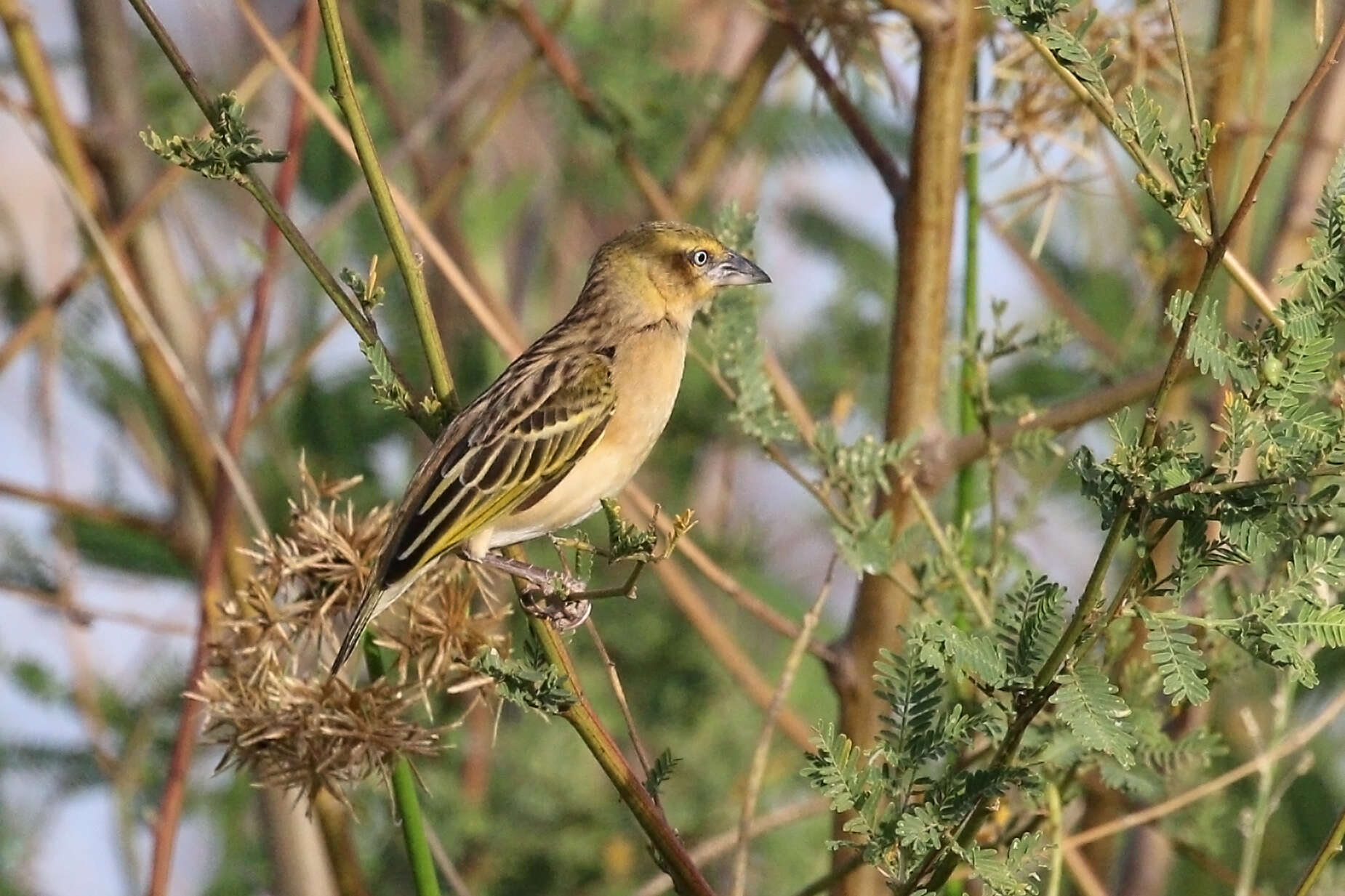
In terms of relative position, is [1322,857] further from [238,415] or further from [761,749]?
[238,415]

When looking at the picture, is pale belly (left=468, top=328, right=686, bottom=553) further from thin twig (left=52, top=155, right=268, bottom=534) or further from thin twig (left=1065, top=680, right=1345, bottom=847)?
thin twig (left=1065, top=680, right=1345, bottom=847)

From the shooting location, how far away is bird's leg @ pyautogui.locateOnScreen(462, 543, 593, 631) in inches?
88.0

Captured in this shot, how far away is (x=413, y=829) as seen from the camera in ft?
6.80

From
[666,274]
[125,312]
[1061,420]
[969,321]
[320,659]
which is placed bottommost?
[320,659]

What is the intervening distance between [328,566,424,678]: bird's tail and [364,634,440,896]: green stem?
2cm

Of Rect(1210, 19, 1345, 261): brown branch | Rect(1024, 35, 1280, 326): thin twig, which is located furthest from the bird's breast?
Rect(1210, 19, 1345, 261): brown branch

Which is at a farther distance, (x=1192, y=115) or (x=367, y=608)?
(x=367, y=608)

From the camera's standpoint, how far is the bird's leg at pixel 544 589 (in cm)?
223

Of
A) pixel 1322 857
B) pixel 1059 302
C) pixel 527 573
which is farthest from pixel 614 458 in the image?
pixel 1322 857

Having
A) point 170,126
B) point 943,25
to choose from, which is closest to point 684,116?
point 170,126

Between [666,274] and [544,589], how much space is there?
1074 mm

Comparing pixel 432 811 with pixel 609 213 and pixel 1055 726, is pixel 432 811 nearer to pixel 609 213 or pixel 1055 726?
pixel 1055 726

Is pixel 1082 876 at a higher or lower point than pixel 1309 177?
lower

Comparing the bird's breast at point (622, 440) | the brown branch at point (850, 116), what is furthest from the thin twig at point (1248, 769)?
the brown branch at point (850, 116)
